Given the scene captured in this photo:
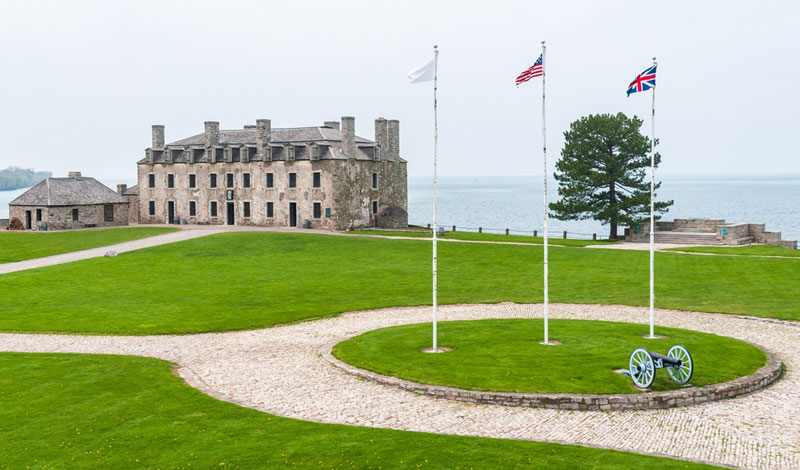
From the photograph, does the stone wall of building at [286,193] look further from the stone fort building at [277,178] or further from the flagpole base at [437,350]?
the flagpole base at [437,350]

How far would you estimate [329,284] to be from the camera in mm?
40469

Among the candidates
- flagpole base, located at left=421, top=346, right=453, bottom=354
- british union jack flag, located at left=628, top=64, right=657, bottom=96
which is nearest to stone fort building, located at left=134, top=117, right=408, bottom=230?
british union jack flag, located at left=628, top=64, right=657, bottom=96

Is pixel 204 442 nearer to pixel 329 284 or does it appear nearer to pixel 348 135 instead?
pixel 329 284

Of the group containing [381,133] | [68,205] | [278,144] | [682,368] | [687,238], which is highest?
[381,133]

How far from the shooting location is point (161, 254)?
52.5 metres

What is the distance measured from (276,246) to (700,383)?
1605 inches

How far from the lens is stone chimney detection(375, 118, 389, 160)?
76125 millimetres

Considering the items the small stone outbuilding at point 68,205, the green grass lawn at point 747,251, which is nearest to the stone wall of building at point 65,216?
the small stone outbuilding at point 68,205

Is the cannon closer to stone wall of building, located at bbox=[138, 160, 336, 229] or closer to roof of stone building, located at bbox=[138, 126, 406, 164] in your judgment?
stone wall of building, located at bbox=[138, 160, 336, 229]

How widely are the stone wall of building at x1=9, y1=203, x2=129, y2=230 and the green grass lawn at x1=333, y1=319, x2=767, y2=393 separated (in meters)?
55.3

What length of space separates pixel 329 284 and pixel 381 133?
126 ft

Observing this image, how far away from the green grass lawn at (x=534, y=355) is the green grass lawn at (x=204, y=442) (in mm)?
4088

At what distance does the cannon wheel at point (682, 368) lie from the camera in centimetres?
1947

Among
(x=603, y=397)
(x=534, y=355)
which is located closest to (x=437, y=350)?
(x=534, y=355)
